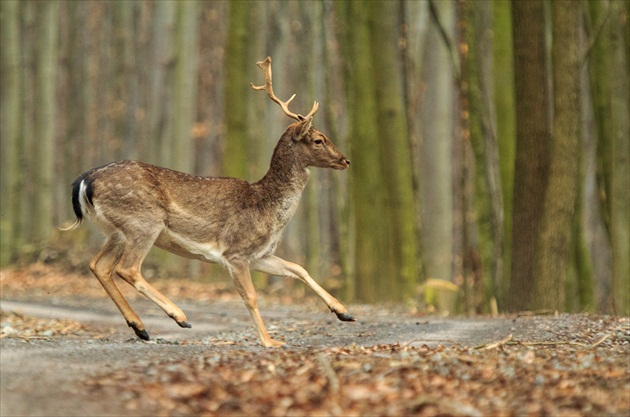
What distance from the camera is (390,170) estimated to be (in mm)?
17812

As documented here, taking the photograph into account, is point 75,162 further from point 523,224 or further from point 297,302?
point 523,224

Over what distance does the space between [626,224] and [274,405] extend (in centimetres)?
1032

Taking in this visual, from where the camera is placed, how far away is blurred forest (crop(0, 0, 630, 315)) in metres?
13.6

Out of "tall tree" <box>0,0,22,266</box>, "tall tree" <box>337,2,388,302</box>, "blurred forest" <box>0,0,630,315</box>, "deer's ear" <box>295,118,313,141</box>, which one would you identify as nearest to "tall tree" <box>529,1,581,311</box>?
"blurred forest" <box>0,0,630,315</box>

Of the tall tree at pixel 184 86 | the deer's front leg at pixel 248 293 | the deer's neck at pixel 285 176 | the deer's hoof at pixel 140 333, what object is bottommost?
the deer's hoof at pixel 140 333

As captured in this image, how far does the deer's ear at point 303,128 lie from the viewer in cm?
1098

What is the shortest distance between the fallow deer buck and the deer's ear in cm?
1

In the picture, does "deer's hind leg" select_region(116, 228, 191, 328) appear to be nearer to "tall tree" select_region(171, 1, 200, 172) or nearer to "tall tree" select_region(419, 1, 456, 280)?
"tall tree" select_region(419, 1, 456, 280)

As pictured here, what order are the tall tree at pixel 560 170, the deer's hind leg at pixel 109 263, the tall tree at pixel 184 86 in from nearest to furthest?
the deer's hind leg at pixel 109 263 → the tall tree at pixel 560 170 → the tall tree at pixel 184 86

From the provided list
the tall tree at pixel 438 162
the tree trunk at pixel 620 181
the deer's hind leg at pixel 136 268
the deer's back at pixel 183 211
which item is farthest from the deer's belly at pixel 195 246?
the tall tree at pixel 438 162

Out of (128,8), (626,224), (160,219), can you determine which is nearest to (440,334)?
(160,219)

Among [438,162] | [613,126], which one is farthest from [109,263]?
[438,162]

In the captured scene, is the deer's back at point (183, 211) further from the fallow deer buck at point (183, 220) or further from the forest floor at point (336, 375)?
the forest floor at point (336, 375)

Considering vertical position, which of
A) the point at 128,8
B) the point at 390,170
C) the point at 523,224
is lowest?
the point at 523,224
